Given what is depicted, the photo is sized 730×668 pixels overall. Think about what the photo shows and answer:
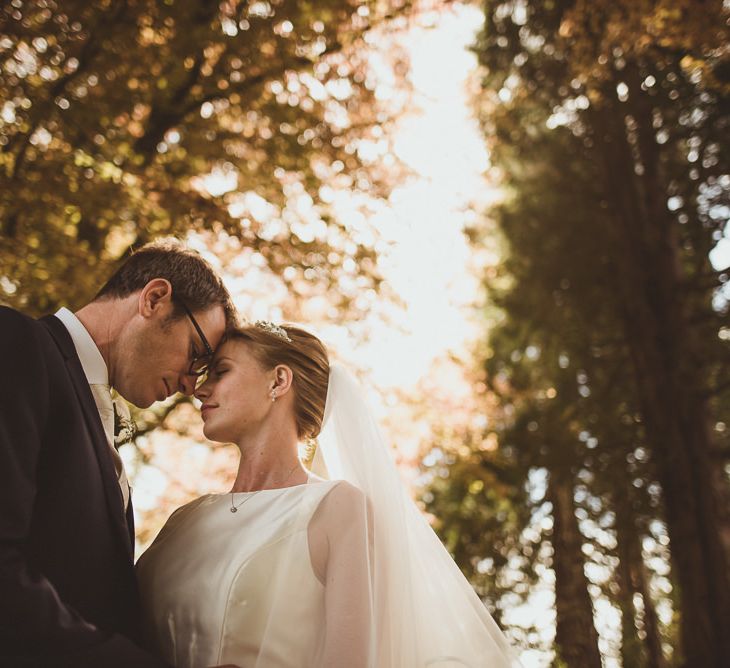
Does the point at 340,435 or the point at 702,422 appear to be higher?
the point at 702,422

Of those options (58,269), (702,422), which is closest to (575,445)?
(702,422)

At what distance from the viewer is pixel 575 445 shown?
11.3 m

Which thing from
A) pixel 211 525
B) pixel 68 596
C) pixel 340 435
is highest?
pixel 340 435

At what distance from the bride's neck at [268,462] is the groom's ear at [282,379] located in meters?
0.17

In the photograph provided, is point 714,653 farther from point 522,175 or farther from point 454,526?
point 522,175

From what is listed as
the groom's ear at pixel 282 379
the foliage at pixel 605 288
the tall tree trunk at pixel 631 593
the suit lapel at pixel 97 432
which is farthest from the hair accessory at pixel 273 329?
the tall tree trunk at pixel 631 593

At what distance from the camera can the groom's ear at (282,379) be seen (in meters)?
3.21

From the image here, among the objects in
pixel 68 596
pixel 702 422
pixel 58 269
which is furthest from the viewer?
pixel 702 422

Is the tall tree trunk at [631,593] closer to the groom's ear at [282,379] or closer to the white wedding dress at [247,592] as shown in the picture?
the groom's ear at [282,379]

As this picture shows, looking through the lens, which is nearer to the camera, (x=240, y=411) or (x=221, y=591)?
(x=221, y=591)

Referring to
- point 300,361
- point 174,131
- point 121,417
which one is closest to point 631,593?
point 174,131

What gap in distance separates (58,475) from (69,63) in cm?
401

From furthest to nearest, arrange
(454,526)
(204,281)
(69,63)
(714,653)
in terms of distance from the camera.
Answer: (454,526)
(714,653)
(69,63)
(204,281)

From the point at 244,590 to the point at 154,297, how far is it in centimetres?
109
